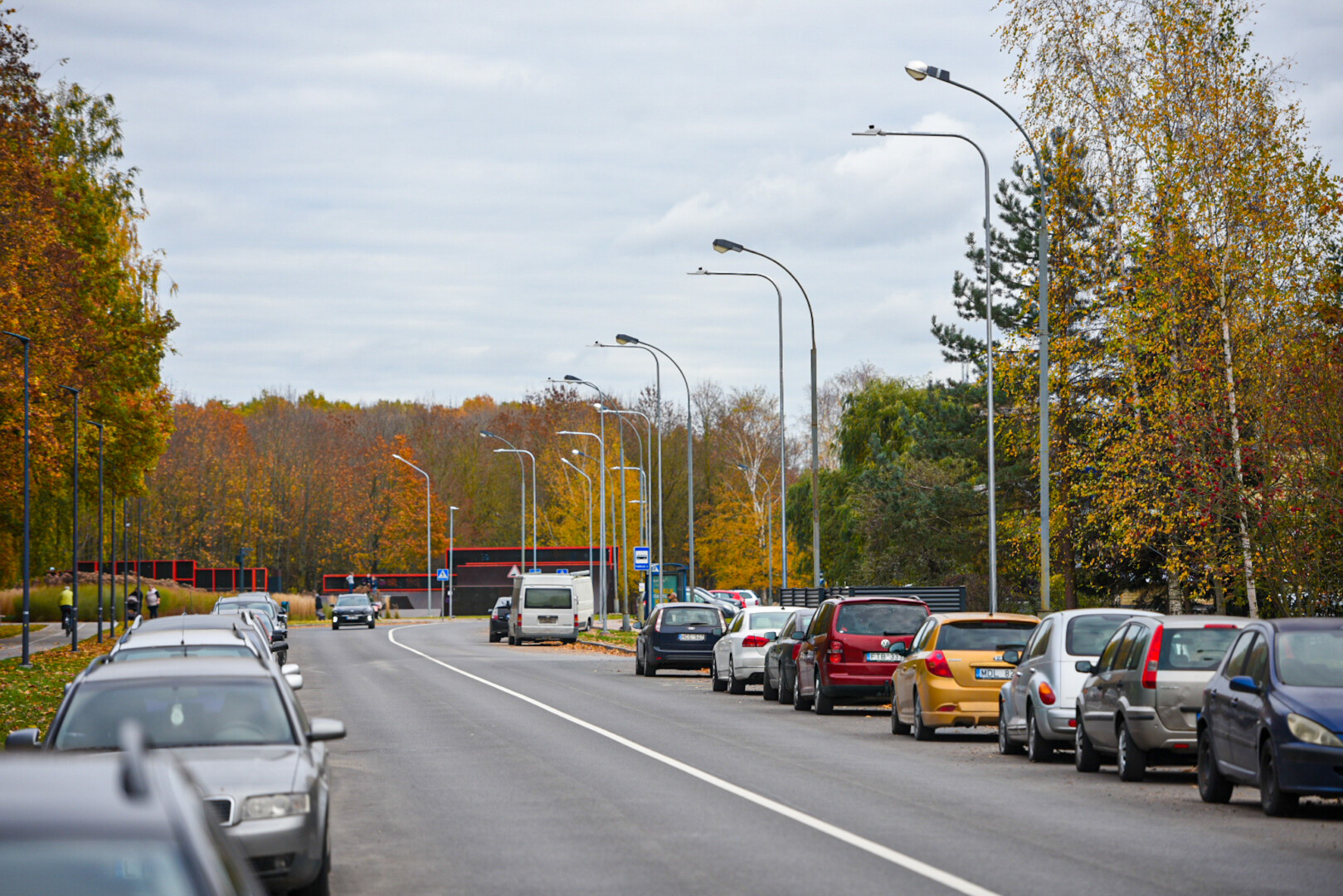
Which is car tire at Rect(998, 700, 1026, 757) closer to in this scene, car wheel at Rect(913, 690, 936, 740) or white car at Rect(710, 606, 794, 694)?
car wheel at Rect(913, 690, 936, 740)

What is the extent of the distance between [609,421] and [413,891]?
101 m

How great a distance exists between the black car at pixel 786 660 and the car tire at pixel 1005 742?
716 centimetres

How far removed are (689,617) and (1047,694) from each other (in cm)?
1969

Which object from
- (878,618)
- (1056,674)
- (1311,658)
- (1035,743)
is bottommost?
(1035,743)

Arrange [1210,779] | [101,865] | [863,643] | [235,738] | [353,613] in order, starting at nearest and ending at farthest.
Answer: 1. [101,865]
2. [235,738]
3. [1210,779]
4. [863,643]
5. [353,613]

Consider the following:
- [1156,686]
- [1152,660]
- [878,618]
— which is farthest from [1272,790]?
[878,618]

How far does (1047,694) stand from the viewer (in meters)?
17.5

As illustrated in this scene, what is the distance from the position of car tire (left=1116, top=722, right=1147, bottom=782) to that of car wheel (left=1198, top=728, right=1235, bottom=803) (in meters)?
1.24

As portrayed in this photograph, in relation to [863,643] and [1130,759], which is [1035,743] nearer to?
[1130,759]

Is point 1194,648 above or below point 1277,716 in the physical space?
above

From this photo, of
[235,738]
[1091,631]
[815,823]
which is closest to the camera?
[235,738]

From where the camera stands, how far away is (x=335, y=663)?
43.3 metres

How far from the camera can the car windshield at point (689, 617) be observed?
1443 inches

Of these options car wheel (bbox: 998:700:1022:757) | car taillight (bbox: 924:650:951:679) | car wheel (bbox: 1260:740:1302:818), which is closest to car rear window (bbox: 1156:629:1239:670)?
car wheel (bbox: 1260:740:1302:818)
